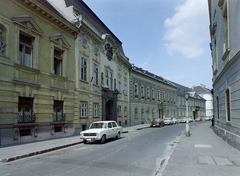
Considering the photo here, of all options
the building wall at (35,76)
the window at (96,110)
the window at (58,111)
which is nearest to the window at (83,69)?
the building wall at (35,76)

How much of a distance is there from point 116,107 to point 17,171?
21074 millimetres

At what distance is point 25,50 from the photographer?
14289 millimetres

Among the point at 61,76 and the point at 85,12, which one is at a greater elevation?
the point at 85,12

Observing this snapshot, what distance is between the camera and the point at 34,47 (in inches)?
583

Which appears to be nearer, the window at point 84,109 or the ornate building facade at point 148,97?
the window at point 84,109

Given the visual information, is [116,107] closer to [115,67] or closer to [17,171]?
[115,67]

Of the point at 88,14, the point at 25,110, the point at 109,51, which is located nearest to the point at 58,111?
the point at 25,110

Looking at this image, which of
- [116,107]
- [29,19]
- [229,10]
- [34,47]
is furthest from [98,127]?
[116,107]

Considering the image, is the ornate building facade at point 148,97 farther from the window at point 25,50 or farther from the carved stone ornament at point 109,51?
the window at point 25,50

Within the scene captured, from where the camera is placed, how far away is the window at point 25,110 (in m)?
13.5

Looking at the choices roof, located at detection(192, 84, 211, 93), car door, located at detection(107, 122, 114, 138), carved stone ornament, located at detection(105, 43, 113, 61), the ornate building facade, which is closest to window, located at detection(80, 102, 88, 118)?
car door, located at detection(107, 122, 114, 138)

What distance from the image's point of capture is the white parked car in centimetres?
1335

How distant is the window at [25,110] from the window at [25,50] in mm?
2487

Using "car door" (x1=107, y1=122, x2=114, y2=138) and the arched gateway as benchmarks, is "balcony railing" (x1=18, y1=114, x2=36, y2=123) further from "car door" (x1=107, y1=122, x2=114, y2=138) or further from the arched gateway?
the arched gateway
